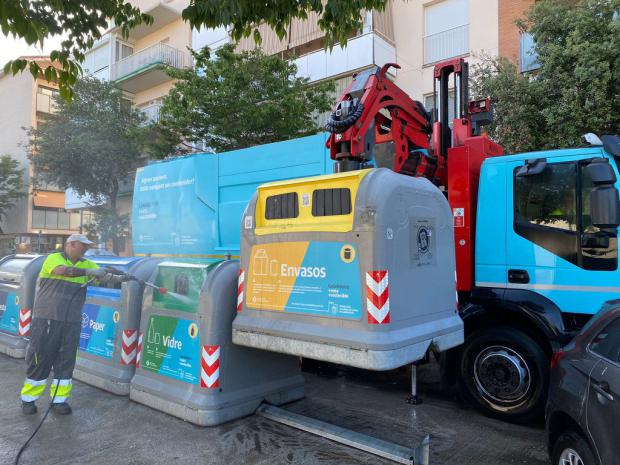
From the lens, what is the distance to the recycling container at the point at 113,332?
18.2ft

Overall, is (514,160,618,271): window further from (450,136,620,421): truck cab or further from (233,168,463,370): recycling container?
(233,168,463,370): recycling container

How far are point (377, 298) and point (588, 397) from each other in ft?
4.62

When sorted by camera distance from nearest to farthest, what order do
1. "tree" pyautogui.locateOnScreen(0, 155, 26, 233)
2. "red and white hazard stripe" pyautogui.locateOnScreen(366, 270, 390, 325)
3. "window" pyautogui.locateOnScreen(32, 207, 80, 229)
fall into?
"red and white hazard stripe" pyautogui.locateOnScreen(366, 270, 390, 325) → "tree" pyautogui.locateOnScreen(0, 155, 26, 233) → "window" pyautogui.locateOnScreen(32, 207, 80, 229)

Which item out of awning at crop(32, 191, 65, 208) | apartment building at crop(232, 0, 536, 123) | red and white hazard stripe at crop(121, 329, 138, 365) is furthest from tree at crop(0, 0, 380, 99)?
awning at crop(32, 191, 65, 208)

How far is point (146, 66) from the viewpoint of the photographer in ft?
71.8

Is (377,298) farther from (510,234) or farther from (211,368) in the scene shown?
(510,234)

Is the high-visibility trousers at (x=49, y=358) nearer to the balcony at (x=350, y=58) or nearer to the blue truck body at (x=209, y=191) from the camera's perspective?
the blue truck body at (x=209, y=191)

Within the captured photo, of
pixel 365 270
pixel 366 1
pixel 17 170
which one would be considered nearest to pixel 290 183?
pixel 365 270

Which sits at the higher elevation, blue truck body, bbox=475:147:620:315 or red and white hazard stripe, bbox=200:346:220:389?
blue truck body, bbox=475:147:620:315

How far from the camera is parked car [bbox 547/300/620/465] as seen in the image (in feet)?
8.46

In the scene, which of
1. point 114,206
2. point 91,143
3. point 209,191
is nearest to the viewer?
point 209,191

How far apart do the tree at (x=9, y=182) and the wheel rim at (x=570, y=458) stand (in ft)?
111

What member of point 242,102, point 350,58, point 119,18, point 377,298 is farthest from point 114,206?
point 377,298

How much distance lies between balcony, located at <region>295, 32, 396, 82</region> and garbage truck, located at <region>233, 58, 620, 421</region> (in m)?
9.92
